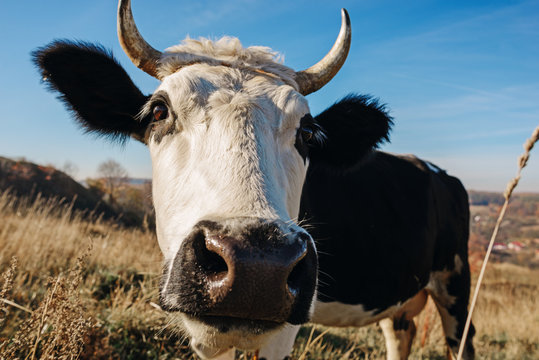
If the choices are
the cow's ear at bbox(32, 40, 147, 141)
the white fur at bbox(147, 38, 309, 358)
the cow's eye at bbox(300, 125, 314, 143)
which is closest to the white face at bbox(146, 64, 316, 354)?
the white fur at bbox(147, 38, 309, 358)

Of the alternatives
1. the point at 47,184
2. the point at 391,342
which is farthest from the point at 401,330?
the point at 47,184

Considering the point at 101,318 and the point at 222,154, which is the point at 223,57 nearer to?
the point at 222,154

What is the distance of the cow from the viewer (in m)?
1.43

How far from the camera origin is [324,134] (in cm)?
316

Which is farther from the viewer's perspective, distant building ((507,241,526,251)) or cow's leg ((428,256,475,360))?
distant building ((507,241,526,251))

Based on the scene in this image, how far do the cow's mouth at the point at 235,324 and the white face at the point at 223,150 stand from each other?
0.37 m

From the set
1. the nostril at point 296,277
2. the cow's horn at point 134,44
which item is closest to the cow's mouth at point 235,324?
the nostril at point 296,277

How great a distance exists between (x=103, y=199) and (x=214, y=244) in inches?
739

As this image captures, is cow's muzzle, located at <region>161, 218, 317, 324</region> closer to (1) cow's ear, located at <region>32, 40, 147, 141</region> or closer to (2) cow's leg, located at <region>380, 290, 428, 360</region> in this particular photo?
(1) cow's ear, located at <region>32, 40, 147, 141</region>

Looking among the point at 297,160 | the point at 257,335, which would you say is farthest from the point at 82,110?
the point at 257,335

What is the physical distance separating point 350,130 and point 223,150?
177 cm

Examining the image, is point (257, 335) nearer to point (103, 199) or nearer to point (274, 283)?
point (274, 283)

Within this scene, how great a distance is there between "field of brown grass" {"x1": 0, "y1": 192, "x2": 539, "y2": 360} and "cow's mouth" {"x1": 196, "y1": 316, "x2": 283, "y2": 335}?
2.94 ft

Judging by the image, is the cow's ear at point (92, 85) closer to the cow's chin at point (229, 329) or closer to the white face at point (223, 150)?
the white face at point (223, 150)
